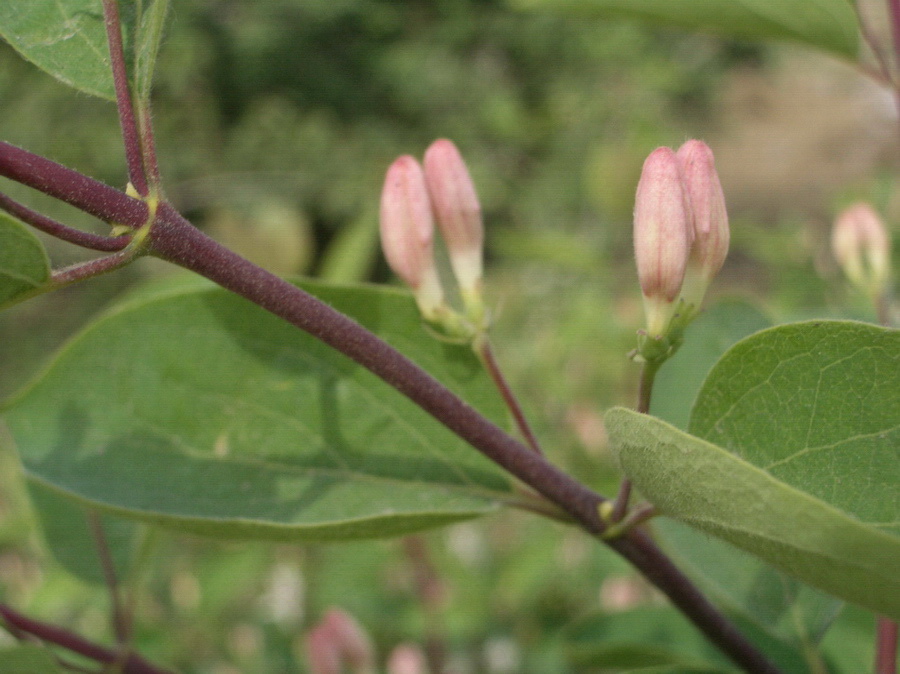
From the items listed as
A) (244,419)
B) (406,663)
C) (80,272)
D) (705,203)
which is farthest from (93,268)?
(406,663)

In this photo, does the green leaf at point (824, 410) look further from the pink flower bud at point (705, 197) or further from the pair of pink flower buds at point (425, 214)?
the pair of pink flower buds at point (425, 214)

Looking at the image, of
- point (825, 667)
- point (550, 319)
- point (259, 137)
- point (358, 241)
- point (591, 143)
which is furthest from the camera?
point (259, 137)

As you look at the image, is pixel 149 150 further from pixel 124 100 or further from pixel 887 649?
pixel 887 649

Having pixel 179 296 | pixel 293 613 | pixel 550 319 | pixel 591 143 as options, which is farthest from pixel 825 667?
pixel 591 143

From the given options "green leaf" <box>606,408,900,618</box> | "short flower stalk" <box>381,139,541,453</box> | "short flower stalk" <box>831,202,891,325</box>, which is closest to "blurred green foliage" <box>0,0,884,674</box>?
"short flower stalk" <box>381,139,541,453</box>

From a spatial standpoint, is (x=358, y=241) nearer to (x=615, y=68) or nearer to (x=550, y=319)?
(x=550, y=319)

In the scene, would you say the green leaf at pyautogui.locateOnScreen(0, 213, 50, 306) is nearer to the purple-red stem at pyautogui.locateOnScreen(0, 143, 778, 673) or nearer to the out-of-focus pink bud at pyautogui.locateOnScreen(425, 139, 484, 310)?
the purple-red stem at pyautogui.locateOnScreen(0, 143, 778, 673)

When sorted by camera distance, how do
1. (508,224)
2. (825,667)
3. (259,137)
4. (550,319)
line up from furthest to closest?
(259,137) → (508,224) → (550,319) → (825,667)

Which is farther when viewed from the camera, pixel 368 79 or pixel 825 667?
pixel 368 79
